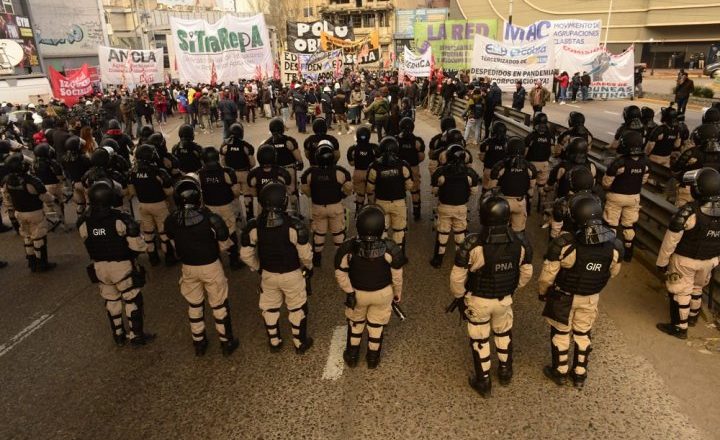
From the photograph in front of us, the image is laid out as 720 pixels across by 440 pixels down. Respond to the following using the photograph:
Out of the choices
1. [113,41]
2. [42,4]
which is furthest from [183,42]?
Result: [113,41]

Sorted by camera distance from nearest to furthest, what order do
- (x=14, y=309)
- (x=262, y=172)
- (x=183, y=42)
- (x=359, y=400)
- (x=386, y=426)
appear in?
(x=386, y=426) → (x=359, y=400) → (x=14, y=309) → (x=262, y=172) → (x=183, y=42)

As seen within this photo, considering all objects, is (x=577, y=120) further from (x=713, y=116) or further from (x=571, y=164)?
(x=713, y=116)

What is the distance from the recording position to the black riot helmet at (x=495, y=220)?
430cm

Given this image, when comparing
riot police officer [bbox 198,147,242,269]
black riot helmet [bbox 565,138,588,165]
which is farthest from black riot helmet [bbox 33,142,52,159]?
black riot helmet [bbox 565,138,588,165]

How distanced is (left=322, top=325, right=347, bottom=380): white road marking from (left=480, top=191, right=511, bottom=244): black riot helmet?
2.23m

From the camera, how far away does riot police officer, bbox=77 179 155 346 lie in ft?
17.6

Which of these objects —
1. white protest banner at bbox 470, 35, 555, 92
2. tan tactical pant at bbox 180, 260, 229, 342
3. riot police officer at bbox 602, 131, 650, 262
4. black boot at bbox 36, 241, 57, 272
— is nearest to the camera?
tan tactical pant at bbox 180, 260, 229, 342

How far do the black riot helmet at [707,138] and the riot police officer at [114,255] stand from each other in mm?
8755

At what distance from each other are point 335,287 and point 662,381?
169 inches

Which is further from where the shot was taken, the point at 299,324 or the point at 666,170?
the point at 666,170

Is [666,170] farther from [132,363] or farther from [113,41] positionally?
[113,41]

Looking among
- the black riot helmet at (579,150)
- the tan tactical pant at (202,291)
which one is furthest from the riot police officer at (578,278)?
the tan tactical pant at (202,291)

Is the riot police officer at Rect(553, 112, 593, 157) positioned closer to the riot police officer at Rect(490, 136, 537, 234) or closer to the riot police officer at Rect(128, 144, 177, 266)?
the riot police officer at Rect(490, 136, 537, 234)

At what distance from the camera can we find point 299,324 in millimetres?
5316
